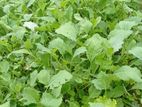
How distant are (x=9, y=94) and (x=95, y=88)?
14.7 inches

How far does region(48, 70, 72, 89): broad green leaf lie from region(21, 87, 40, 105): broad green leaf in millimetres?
77

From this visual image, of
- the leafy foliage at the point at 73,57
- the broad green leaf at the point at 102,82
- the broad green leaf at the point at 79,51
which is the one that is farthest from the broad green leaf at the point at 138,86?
the broad green leaf at the point at 79,51

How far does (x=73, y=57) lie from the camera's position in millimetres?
1791

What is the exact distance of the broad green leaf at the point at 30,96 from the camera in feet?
5.30

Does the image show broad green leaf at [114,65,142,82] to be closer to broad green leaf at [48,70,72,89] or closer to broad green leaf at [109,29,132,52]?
broad green leaf at [109,29,132,52]

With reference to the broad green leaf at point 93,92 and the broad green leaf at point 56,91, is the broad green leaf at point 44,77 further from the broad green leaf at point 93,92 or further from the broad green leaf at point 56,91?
the broad green leaf at point 93,92

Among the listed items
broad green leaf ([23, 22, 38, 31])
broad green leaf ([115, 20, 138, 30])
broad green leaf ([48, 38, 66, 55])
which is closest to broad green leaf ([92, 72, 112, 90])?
broad green leaf ([48, 38, 66, 55])

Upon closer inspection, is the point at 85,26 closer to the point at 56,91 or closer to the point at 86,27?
the point at 86,27

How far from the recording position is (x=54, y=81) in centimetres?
168

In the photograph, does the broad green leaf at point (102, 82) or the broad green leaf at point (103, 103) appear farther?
the broad green leaf at point (102, 82)

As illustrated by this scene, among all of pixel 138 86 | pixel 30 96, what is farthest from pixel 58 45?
pixel 138 86

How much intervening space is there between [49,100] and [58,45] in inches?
12.9

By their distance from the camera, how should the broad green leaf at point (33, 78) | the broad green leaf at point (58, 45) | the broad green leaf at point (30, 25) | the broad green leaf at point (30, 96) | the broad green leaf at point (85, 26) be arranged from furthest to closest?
the broad green leaf at point (30, 25) → the broad green leaf at point (85, 26) → the broad green leaf at point (58, 45) → the broad green leaf at point (33, 78) → the broad green leaf at point (30, 96)

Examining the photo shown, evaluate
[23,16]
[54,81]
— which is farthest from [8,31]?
[54,81]
